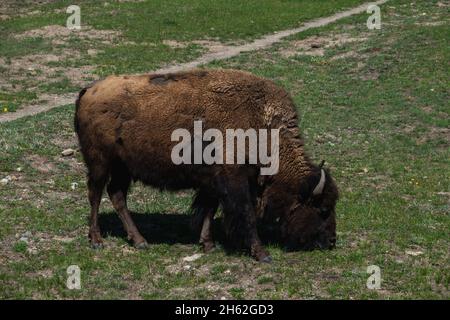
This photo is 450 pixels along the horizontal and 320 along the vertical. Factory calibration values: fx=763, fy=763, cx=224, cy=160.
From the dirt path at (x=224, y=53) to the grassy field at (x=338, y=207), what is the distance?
909 mm

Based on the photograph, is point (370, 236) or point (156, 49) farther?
point (156, 49)

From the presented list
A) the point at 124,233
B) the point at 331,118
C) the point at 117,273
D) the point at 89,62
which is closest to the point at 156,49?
the point at 89,62

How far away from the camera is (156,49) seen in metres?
26.0

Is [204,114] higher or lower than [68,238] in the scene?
higher

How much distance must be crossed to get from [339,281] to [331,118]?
960cm

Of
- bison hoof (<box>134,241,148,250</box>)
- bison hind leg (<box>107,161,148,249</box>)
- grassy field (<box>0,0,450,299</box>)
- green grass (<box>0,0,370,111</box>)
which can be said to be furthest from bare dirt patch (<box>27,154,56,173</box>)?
green grass (<box>0,0,370,111</box>)

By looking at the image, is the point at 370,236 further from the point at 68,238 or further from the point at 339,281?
the point at 68,238

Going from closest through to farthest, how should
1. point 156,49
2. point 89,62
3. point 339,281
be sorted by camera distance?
point 339,281, point 89,62, point 156,49

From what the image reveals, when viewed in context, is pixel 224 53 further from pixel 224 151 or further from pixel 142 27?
pixel 224 151

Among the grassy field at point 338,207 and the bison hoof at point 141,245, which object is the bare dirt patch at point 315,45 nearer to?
the grassy field at point 338,207

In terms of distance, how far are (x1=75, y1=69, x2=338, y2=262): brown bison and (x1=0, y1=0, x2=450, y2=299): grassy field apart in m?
0.46

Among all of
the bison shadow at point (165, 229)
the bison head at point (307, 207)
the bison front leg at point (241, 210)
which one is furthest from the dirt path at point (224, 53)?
the bison head at point (307, 207)

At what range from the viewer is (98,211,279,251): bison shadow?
10.9m
